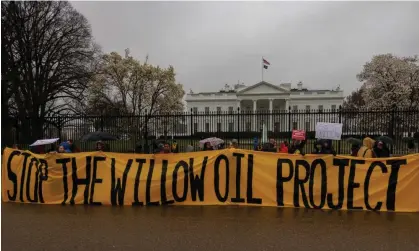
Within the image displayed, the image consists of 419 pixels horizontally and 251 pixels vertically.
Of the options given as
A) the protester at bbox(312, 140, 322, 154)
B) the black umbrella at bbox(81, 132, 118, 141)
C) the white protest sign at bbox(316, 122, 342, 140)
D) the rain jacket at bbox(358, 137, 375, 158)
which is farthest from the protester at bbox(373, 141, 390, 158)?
the black umbrella at bbox(81, 132, 118, 141)

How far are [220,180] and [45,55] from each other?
1248 inches

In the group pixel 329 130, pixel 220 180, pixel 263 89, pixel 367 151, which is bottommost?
pixel 220 180

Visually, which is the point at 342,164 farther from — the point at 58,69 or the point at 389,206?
the point at 58,69

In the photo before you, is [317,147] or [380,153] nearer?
[380,153]

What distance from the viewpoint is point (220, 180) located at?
8.20 m

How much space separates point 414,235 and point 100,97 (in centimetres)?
3883

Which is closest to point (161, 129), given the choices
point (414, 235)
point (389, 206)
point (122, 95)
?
point (389, 206)

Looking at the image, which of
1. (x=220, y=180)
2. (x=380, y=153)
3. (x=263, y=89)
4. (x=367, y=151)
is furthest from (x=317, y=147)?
(x=263, y=89)

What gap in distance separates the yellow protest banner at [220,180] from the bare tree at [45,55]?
23425mm

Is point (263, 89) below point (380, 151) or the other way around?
the other way around

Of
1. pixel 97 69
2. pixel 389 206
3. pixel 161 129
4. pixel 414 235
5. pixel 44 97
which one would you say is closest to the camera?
pixel 414 235

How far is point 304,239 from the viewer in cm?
580

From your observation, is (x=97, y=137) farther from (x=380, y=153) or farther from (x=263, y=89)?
(x=263, y=89)

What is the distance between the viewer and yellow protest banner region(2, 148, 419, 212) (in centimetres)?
A: 771
